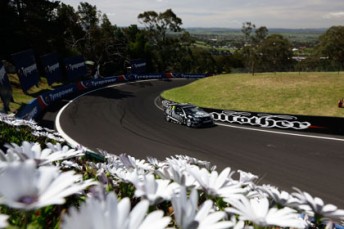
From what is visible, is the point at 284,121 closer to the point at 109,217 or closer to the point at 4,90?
the point at 4,90

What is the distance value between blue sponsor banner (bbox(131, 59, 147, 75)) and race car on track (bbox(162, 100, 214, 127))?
3693 cm

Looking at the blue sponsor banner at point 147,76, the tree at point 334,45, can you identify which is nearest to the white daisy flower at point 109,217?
the blue sponsor banner at point 147,76

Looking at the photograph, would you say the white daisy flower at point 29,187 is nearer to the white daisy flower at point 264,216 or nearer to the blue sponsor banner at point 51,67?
the white daisy flower at point 264,216

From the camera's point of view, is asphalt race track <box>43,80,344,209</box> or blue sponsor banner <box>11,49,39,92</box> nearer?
asphalt race track <box>43,80,344,209</box>

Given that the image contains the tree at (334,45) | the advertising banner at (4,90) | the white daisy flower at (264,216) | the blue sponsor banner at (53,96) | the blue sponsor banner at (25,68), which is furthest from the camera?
the tree at (334,45)

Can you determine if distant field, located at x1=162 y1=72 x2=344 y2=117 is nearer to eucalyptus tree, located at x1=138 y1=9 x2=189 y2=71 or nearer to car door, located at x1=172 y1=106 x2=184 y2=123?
car door, located at x1=172 y1=106 x2=184 y2=123

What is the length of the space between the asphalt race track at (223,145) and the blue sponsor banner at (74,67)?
16.0 meters

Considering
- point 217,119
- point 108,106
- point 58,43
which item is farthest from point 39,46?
point 217,119

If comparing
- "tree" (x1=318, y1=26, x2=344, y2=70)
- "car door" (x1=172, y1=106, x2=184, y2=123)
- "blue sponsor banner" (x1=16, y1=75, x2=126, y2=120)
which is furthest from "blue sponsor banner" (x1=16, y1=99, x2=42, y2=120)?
"tree" (x1=318, y1=26, x2=344, y2=70)

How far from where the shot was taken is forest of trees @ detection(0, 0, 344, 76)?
46406mm

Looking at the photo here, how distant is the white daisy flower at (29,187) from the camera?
41.3 inches

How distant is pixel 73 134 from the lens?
22.5 metres

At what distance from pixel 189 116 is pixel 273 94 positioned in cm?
1207

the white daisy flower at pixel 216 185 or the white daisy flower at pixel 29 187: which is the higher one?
the white daisy flower at pixel 29 187
